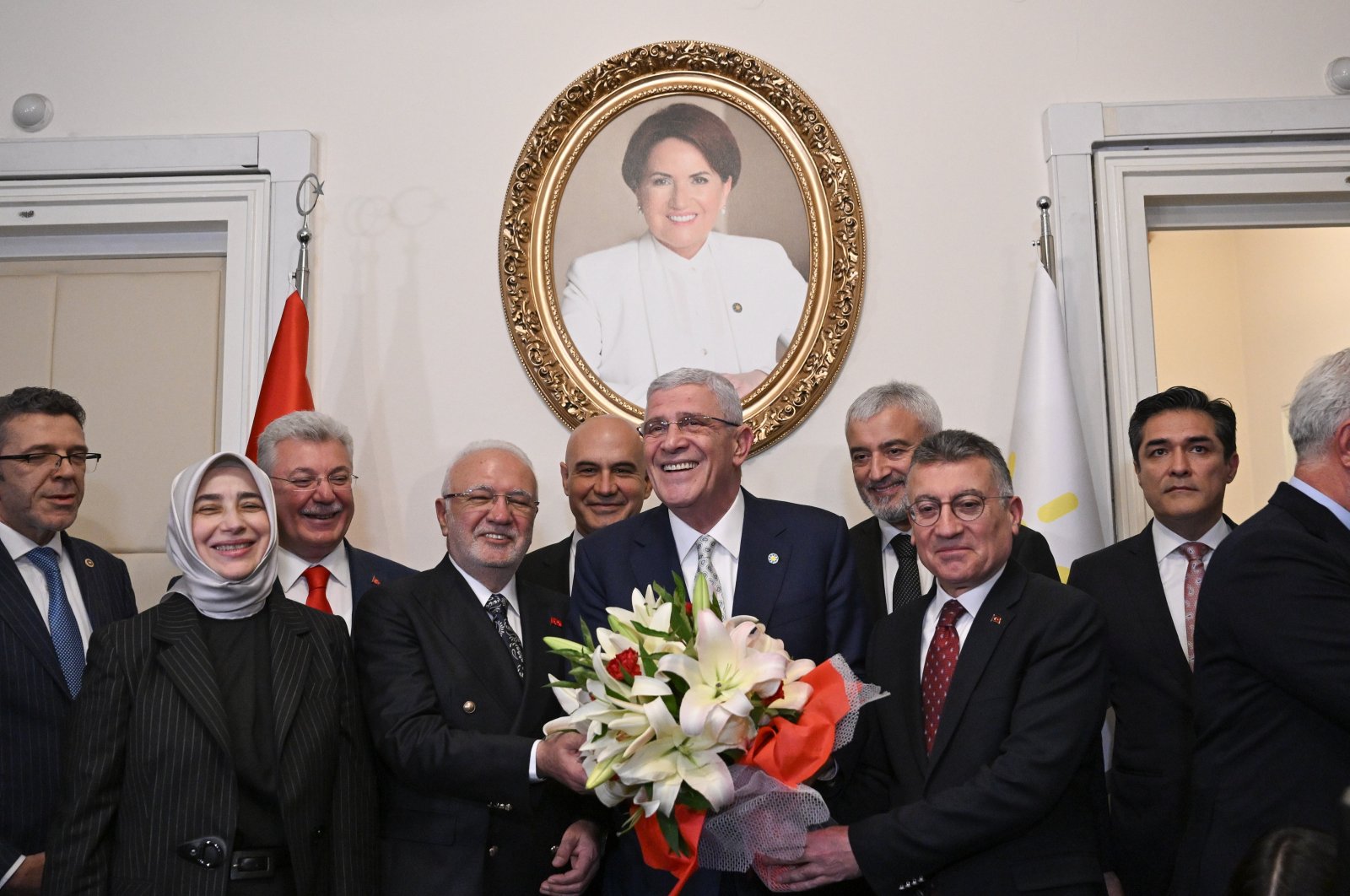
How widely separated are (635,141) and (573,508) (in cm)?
149

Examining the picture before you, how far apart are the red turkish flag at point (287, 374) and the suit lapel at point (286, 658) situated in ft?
4.38

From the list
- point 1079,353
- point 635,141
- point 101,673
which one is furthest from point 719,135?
point 101,673

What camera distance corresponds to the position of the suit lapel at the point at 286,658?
2910 millimetres

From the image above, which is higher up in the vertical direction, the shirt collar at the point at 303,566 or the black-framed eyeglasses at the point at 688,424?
the black-framed eyeglasses at the point at 688,424

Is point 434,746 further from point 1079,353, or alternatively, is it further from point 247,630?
point 1079,353

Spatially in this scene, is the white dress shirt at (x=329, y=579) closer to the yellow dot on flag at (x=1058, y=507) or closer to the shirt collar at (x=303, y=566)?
the shirt collar at (x=303, y=566)

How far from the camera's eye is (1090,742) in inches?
109

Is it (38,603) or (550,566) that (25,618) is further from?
(550,566)

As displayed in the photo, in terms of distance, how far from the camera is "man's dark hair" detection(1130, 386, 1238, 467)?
3.63 meters

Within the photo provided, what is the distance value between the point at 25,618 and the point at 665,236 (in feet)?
8.25

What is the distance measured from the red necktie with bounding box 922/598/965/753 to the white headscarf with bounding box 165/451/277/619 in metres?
1.55

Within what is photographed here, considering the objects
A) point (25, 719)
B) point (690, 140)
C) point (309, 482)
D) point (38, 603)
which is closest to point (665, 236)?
point (690, 140)

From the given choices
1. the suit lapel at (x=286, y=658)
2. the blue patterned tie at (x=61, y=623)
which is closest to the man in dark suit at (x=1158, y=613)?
the suit lapel at (x=286, y=658)

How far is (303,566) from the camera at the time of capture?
148 inches
